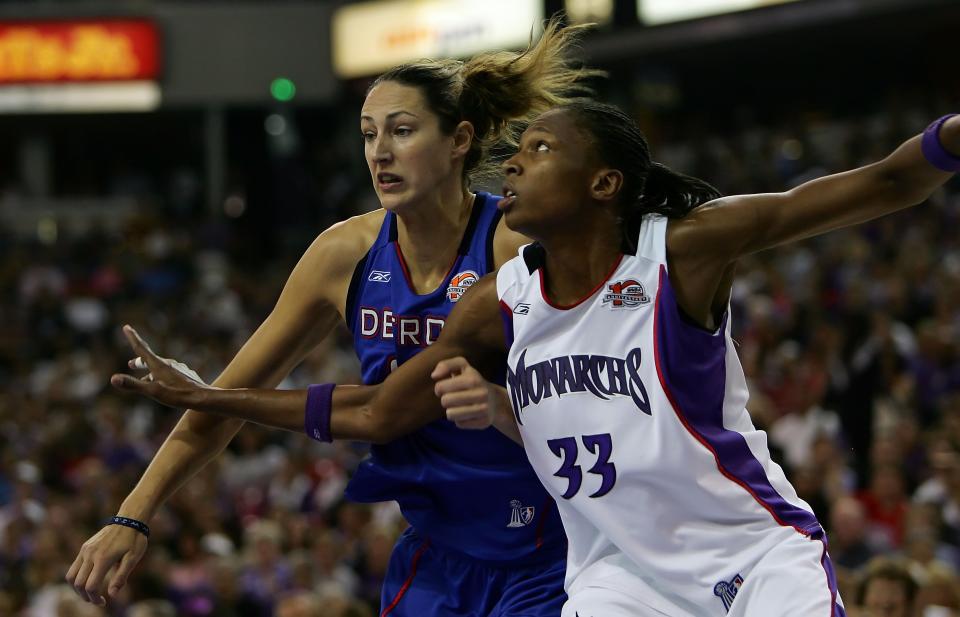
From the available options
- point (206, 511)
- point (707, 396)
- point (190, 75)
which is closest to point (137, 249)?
point (190, 75)

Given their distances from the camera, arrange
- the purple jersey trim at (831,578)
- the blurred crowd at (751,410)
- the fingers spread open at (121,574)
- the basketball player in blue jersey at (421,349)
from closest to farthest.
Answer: the purple jersey trim at (831,578)
the fingers spread open at (121,574)
the basketball player in blue jersey at (421,349)
the blurred crowd at (751,410)

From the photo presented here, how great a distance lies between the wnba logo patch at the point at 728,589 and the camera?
314cm

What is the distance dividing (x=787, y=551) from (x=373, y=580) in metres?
5.76

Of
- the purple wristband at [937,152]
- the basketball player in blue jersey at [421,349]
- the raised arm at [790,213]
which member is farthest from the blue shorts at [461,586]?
the purple wristband at [937,152]

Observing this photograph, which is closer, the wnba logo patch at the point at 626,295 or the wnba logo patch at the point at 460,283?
the wnba logo patch at the point at 626,295

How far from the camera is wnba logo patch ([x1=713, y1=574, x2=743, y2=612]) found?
3139 mm

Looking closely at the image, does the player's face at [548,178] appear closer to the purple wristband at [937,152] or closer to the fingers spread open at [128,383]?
the purple wristband at [937,152]

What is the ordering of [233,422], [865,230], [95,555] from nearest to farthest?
[95,555] → [233,422] → [865,230]

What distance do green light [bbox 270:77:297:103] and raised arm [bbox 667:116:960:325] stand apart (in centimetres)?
1597

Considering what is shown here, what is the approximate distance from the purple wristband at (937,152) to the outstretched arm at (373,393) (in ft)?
3.75

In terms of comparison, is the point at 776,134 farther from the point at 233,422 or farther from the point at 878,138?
the point at 233,422

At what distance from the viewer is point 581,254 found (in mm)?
3379

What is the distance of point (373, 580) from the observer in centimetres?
857

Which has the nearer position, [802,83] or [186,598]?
[186,598]
